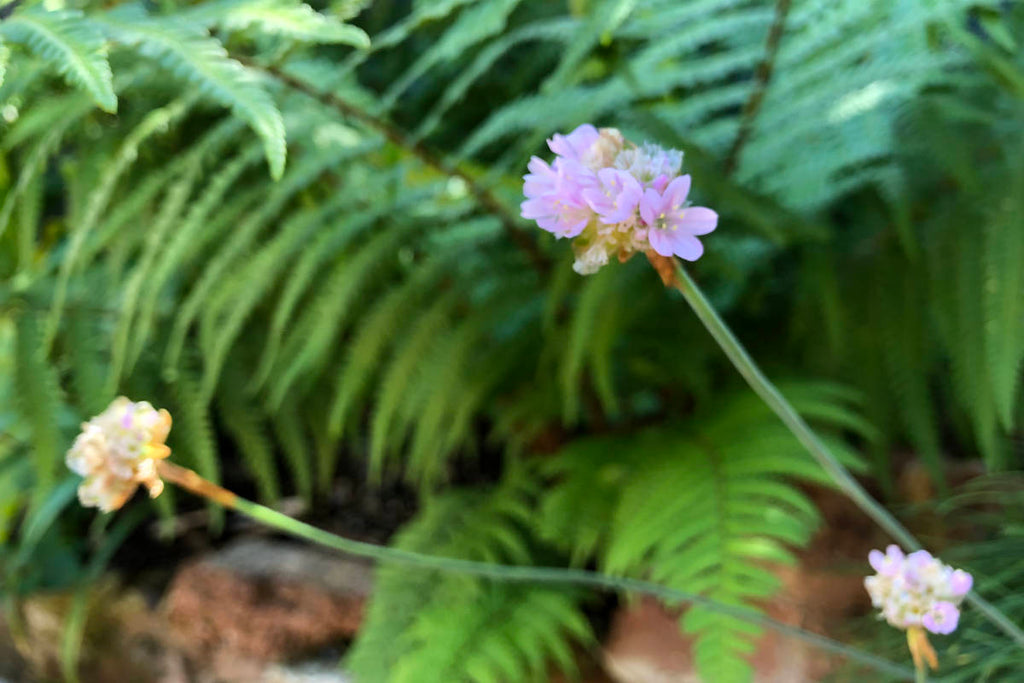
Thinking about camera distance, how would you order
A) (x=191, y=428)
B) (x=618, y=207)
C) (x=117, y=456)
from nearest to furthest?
(x=618, y=207)
(x=117, y=456)
(x=191, y=428)

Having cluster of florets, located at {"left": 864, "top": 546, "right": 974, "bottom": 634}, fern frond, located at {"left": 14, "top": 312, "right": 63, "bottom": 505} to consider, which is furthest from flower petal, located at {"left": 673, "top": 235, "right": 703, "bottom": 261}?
→ fern frond, located at {"left": 14, "top": 312, "right": 63, "bottom": 505}

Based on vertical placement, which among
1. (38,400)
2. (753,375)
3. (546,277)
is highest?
(753,375)

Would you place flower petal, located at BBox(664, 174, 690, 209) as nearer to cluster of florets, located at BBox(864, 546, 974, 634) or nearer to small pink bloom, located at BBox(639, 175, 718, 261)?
small pink bloom, located at BBox(639, 175, 718, 261)

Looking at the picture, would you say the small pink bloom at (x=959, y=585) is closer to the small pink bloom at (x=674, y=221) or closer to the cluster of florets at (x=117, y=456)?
the small pink bloom at (x=674, y=221)

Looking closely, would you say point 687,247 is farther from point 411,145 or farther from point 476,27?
point 411,145

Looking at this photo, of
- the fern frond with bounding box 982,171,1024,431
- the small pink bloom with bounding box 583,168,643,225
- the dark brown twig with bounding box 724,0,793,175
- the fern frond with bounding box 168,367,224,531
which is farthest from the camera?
the fern frond with bounding box 168,367,224,531

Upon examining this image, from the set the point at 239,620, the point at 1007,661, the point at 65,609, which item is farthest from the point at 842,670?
the point at 65,609

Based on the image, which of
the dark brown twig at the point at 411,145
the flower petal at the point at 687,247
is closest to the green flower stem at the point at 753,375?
the flower petal at the point at 687,247

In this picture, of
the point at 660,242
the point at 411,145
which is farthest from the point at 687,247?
the point at 411,145

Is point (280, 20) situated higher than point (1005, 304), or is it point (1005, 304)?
point (280, 20)
